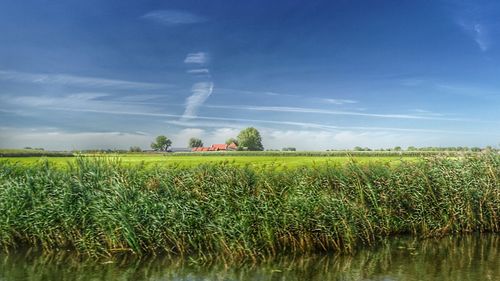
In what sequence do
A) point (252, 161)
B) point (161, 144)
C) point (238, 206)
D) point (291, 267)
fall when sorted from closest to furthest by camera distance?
point (291, 267) < point (238, 206) < point (252, 161) < point (161, 144)

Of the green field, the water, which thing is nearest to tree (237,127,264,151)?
the green field

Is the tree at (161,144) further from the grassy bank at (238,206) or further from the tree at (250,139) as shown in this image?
the grassy bank at (238,206)

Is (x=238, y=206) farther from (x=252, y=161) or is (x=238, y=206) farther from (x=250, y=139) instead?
(x=250, y=139)

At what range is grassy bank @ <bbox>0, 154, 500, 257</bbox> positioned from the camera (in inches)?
606

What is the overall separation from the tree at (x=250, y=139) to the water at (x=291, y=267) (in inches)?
4739

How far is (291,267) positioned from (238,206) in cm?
349

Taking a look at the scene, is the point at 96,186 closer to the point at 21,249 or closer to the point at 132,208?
the point at 132,208

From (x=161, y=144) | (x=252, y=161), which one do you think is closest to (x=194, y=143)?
(x=161, y=144)

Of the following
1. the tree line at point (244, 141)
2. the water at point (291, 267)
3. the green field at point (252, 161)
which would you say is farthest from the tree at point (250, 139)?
the water at point (291, 267)

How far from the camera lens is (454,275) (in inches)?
516

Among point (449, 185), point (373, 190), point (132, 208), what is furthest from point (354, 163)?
point (132, 208)

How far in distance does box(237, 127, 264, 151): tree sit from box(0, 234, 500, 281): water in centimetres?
12038

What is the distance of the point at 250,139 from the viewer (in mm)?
139125

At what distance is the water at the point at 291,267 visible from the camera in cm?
1309
